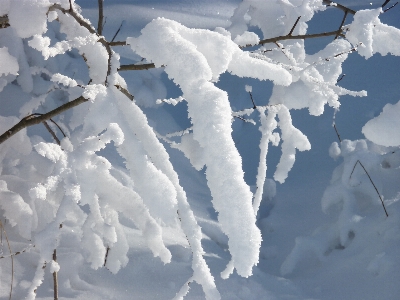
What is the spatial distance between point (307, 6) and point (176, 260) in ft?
5.49

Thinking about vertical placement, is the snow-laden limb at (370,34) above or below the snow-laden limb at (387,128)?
above

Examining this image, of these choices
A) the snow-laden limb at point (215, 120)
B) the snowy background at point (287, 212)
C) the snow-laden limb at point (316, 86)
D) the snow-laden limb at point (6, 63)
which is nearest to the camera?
the snow-laden limb at point (215, 120)

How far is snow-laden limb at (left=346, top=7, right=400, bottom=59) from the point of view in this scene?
1000 millimetres

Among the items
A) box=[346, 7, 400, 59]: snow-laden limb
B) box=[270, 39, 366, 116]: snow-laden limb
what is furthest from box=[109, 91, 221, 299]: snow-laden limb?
box=[346, 7, 400, 59]: snow-laden limb

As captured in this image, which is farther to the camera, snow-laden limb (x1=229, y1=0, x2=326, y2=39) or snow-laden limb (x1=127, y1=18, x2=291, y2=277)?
snow-laden limb (x1=229, y1=0, x2=326, y2=39)

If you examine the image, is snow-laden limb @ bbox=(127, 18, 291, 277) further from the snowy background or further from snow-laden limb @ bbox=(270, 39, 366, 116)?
the snowy background

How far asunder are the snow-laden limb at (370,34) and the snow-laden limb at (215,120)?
44 centimetres

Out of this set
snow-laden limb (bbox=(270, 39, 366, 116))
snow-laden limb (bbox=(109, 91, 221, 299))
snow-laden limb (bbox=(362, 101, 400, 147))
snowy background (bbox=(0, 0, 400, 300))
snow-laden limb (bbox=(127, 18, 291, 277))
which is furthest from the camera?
snowy background (bbox=(0, 0, 400, 300))

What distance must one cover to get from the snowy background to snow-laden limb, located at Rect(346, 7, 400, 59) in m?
1.47

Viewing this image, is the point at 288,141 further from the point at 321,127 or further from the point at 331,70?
the point at 321,127

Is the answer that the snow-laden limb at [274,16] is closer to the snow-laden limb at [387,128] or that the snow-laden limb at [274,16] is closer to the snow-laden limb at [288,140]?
the snow-laden limb at [288,140]

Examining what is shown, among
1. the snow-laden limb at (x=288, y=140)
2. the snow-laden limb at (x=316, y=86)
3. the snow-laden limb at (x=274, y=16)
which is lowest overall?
the snow-laden limb at (x=288, y=140)

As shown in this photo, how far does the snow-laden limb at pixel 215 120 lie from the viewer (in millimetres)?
585

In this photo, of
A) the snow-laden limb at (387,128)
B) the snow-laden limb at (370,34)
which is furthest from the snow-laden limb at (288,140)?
the snow-laden limb at (370,34)
